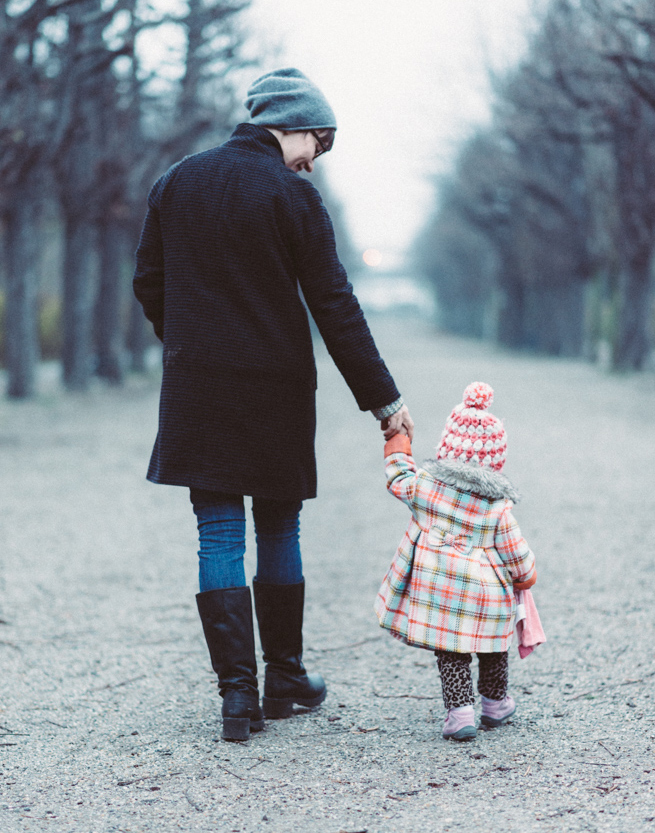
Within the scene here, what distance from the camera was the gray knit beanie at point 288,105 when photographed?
9.82ft

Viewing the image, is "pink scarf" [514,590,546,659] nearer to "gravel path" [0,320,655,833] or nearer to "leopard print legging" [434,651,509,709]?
"leopard print legging" [434,651,509,709]

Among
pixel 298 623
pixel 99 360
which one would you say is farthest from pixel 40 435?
pixel 298 623

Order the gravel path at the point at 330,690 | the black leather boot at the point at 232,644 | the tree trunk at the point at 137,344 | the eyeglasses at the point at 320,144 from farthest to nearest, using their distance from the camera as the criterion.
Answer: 1. the tree trunk at the point at 137,344
2. the eyeglasses at the point at 320,144
3. the black leather boot at the point at 232,644
4. the gravel path at the point at 330,690

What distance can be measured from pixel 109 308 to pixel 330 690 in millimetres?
15333

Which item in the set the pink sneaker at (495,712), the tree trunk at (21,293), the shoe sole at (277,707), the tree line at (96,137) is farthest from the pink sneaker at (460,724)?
the tree trunk at (21,293)

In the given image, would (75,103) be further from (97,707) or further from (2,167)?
(97,707)

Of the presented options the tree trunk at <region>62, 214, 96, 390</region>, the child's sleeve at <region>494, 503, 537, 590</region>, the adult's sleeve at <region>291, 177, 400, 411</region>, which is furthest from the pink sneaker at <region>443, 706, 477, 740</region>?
the tree trunk at <region>62, 214, 96, 390</region>

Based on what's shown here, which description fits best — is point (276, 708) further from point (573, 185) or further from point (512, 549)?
point (573, 185)

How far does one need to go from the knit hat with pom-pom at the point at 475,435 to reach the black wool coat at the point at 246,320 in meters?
0.24

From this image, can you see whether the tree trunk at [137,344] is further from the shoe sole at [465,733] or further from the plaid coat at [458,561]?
the shoe sole at [465,733]

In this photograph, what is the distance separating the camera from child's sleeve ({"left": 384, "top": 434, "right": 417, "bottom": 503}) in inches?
112

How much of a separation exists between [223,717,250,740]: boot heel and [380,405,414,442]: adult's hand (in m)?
0.89

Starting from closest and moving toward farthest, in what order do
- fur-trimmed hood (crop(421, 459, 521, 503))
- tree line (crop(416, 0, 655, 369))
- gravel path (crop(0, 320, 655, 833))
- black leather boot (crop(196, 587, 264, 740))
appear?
gravel path (crop(0, 320, 655, 833))
fur-trimmed hood (crop(421, 459, 521, 503))
black leather boot (crop(196, 587, 264, 740))
tree line (crop(416, 0, 655, 369))

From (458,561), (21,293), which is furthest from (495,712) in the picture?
(21,293)
